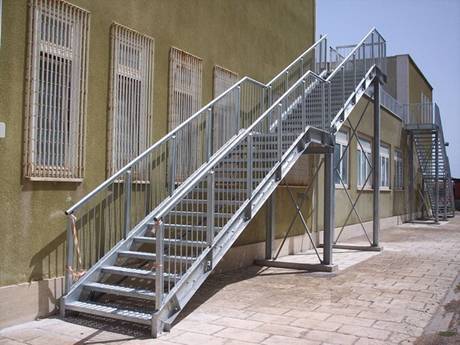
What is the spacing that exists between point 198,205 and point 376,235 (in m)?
6.65

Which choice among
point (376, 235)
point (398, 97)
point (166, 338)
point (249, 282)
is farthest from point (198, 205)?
point (398, 97)

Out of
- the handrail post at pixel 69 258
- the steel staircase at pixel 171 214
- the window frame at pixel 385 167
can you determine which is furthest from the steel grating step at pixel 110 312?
the window frame at pixel 385 167

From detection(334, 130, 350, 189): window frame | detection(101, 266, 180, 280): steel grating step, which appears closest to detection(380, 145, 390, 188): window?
detection(334, 130, 350, 189): window frame

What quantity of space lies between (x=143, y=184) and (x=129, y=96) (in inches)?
49.1

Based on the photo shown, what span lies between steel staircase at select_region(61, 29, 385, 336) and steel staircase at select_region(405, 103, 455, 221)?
1496 centimetres

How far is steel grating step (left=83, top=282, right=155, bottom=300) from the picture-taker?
224 inches

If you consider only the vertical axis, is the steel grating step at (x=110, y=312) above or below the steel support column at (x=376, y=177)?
below

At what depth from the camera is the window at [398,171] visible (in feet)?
75.6

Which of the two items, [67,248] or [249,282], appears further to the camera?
[249,282]

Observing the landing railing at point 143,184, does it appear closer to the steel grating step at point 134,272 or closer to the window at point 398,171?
the steel grating step at point 134,272

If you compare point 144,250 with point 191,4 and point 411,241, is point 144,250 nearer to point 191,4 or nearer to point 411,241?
point 191,4

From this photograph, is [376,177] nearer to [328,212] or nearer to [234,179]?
[328,212]

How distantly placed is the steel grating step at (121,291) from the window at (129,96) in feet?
4.97

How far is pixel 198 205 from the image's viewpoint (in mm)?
7500
